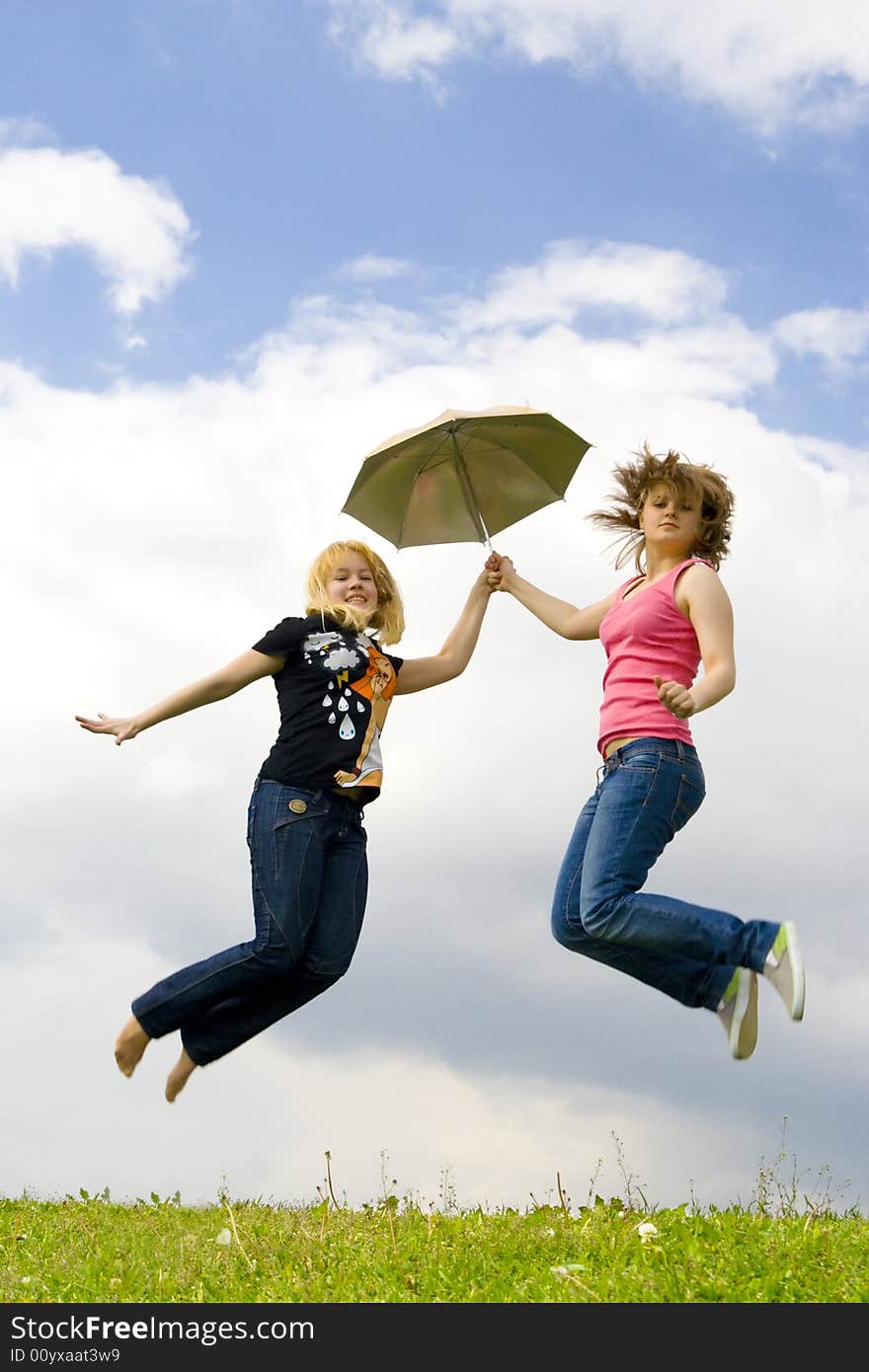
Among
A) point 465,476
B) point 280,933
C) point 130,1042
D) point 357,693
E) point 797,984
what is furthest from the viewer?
point 465,476

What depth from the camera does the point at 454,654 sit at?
8.21 m

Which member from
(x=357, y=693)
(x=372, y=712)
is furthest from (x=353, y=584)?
(x=372, y=712)

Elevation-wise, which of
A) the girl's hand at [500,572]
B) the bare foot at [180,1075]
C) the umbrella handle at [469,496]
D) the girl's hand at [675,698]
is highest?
the umbrella handle at [469,496]

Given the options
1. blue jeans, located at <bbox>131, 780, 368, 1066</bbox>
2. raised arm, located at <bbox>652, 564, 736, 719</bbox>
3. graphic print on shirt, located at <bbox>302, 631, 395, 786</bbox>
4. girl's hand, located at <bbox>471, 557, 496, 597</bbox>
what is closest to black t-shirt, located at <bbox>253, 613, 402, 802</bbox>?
graphic print on shirt, located at <bbox>302, 631, 395, 786</bbox>

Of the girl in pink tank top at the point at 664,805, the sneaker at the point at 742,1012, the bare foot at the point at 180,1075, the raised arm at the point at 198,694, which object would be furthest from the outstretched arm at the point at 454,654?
the sneaker at the point at 742,1012

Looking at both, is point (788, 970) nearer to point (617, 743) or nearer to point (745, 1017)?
point (745, 1017)

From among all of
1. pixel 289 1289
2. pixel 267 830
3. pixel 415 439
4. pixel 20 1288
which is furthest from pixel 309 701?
pixel 20 1288

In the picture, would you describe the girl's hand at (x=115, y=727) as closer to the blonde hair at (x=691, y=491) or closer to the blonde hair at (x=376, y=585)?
the blonde hair at (x=376, y=585)

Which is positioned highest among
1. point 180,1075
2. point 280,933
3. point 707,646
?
point 707,646

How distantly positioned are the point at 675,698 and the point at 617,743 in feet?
2.14

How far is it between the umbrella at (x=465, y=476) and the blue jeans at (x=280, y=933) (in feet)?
6.50

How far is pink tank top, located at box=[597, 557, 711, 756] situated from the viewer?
6.71m

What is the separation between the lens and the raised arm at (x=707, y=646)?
20.6 feet
